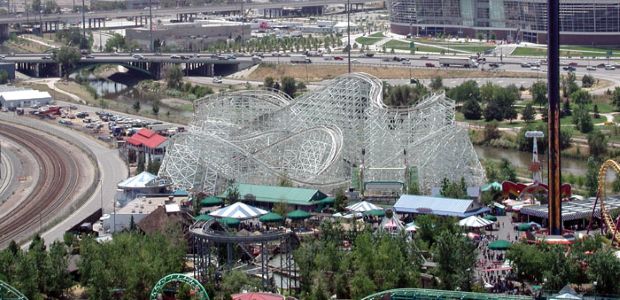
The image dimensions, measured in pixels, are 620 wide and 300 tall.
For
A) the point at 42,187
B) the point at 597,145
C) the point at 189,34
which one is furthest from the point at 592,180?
the point at 189,34

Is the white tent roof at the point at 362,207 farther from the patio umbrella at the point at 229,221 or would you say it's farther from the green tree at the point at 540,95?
the green tree at the point at 540,95

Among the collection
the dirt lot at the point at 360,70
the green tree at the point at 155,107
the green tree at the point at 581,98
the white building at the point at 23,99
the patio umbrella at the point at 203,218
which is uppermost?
the dirt lot at the point at 360,70

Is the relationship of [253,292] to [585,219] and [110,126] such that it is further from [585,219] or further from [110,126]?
[110,126]

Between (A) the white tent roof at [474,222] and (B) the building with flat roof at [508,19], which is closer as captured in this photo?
(A) the white tent roof at [474,222]

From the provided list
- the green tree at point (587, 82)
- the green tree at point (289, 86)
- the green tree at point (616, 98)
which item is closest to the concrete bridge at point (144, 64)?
the green tree at point (289, 86)

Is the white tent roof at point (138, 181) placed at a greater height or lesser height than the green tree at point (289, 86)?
lesser

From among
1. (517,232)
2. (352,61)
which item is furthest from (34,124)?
(517,232)

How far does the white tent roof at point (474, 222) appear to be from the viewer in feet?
162

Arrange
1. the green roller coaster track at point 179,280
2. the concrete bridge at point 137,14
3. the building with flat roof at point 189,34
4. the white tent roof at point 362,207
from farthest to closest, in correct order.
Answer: the concrete bridge at point 137,14 → the building with flat roof at point 189,34 → the white tent roof at point 362,207 → the green roller coaster track at point 179,280

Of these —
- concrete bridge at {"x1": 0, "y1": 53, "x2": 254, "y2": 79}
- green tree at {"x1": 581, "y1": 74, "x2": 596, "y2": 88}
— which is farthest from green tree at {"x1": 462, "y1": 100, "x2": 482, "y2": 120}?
concrete bridge at {"x1": 0, "y1": 53, "x2": 254, "y2": 79}

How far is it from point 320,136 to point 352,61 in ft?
170

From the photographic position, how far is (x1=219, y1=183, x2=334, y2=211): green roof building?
178 feet

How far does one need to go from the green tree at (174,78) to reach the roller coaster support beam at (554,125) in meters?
58.0

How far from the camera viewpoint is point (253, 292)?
40.9 meters
